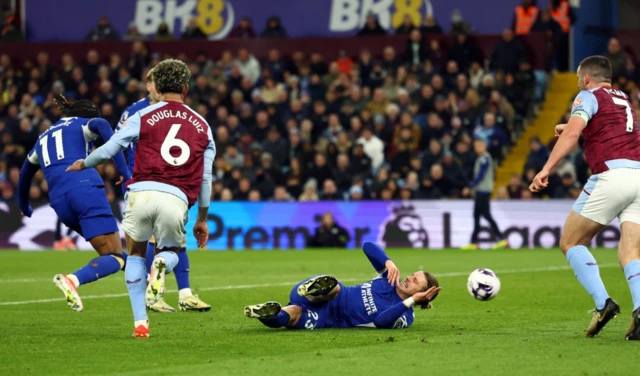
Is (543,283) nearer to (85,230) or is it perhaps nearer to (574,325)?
(574,325)

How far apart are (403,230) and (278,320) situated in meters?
13.8

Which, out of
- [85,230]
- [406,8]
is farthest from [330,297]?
[406,8]

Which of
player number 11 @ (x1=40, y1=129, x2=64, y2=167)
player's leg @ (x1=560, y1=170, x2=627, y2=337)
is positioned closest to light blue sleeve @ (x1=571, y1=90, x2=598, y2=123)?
player's leg @ (x1=560, y1=170, x2=627, y2=337)

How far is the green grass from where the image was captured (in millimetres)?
7086

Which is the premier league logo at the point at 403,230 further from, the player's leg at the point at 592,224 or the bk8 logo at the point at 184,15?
the player's leg at the point at 592,224

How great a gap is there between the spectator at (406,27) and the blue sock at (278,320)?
19343mm

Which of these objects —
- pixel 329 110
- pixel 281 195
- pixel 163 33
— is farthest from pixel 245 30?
pixel 281 195

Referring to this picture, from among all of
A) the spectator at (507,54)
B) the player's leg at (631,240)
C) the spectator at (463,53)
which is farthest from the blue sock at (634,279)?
the spectator at (463,53)

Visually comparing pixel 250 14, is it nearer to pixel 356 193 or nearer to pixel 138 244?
pixel 356 193

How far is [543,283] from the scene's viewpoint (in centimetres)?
1429

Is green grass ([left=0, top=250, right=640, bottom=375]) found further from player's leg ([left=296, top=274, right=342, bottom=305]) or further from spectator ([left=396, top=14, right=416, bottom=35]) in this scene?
spectator ([left=396, top=14, right=416, bottom=35])

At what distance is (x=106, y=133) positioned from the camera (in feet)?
33.6

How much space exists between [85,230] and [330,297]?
8.61ft

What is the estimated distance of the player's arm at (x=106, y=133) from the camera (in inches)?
404
